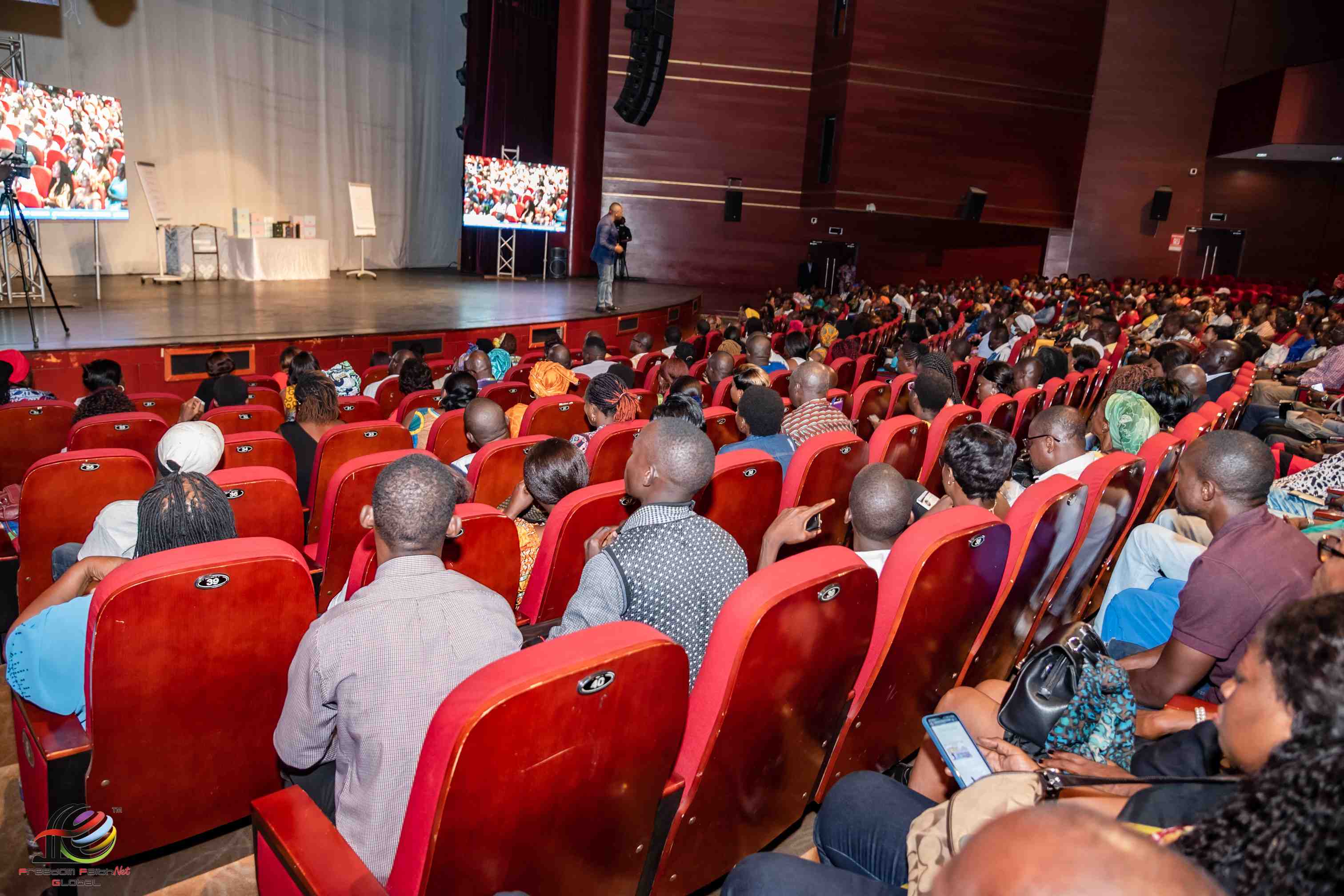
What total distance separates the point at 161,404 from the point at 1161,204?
17936mm

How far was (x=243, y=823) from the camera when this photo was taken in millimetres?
1916

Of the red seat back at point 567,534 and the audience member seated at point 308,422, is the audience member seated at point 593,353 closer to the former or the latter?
the audience member seated at point 308,422

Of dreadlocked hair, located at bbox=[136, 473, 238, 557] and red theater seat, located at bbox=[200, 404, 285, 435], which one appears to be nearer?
dreadlocked hair, located at bbox=[136, 473, 238, 557]

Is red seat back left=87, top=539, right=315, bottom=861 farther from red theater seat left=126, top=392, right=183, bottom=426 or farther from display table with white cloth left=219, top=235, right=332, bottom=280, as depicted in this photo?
display table with white cloth left=219, top=235, right=332, bottom=280

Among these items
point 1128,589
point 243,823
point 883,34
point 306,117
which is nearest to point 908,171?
point 883,34

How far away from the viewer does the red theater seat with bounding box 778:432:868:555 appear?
294 cm

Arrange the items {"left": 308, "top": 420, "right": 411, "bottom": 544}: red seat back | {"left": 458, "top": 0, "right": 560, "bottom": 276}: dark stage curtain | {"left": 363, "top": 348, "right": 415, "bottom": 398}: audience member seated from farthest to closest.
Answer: {"left": 458, "top": 0, "right": 560, "bottom": 276}: dark stage curtain → {"left": 363, "top": 348, "right": 415, "bottom": 398}: audience member seated → {"left": 308, "top": 420, "right": 411, "bottom": 544}: red seat back

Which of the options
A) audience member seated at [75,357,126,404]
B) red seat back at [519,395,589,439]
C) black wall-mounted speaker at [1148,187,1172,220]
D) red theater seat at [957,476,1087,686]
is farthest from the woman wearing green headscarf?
black wall-mounted speaker at [1148,187,1172,220]

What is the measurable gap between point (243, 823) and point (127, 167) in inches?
477

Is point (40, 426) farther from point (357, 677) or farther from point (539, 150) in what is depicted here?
point (539, 150)

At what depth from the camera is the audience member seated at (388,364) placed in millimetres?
5312

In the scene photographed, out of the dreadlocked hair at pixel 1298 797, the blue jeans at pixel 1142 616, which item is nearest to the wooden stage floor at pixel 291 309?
the blue jeans at pixel 1142 616

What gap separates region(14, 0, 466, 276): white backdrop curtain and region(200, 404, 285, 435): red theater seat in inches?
342

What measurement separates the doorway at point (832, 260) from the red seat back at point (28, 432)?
48.3ft
